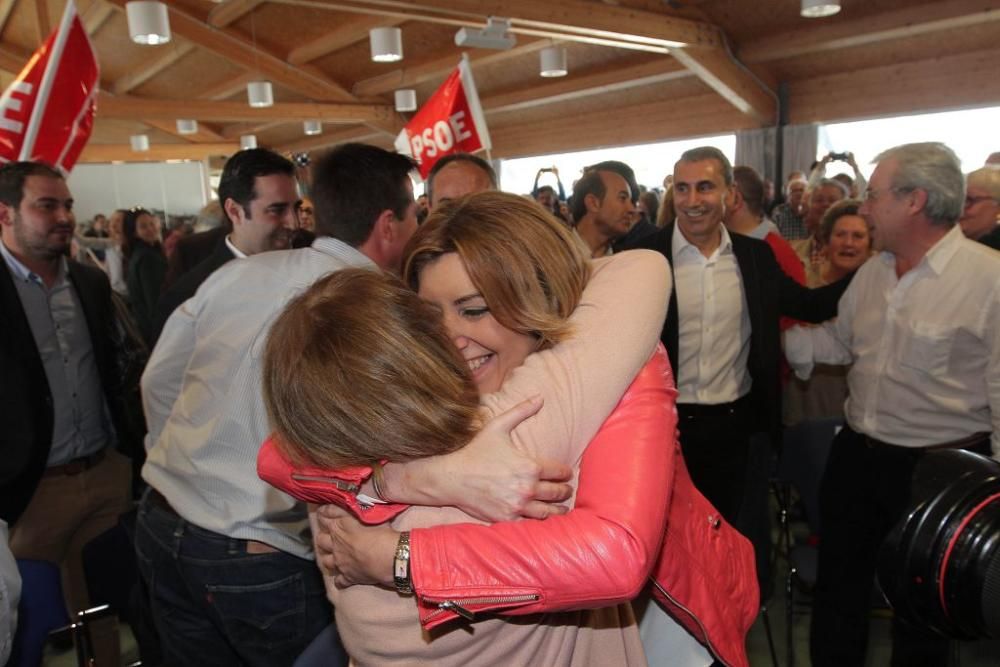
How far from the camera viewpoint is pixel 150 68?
12.9 m

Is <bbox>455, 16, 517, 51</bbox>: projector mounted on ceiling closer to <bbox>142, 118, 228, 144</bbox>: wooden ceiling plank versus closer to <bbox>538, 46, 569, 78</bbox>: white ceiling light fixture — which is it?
<bbox>538, 46, 569, 78</bbox>: white ceiling light fixture

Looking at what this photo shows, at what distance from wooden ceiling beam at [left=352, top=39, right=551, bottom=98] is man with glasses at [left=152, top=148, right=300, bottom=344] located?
8077 mm

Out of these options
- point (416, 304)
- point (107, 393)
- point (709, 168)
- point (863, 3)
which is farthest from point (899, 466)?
point (863, 3)

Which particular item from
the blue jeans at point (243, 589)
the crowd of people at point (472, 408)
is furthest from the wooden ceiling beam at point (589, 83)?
the blue jeans at point (243, 589)

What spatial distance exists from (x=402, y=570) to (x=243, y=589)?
0.85 m

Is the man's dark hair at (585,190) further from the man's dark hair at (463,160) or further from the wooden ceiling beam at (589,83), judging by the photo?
the wooden ceiling beam at (589,83)

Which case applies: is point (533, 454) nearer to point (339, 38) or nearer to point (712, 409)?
point (712, 409)

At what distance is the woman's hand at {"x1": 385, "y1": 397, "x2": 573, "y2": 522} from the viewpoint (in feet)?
2.86

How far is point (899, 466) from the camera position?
2.16m

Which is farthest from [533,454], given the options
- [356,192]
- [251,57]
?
[251,57]

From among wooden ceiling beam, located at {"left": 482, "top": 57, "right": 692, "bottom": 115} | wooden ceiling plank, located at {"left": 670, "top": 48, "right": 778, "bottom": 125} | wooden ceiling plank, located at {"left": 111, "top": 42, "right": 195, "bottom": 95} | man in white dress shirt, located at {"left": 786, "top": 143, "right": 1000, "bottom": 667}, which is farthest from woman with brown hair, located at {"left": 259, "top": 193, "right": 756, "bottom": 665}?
wooden ceiling plank, located at {"left": 111, "top": 42, "right": 195, "bottom": 95}

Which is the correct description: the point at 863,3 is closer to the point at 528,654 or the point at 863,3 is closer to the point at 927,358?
the point at 927,358

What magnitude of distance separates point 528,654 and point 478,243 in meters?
0.57

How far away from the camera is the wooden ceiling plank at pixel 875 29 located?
738 cm
